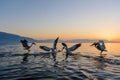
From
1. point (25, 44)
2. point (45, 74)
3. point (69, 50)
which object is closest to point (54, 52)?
point (69, 50)

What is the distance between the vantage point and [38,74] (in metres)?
22.1

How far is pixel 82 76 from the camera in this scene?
21234 millimetres

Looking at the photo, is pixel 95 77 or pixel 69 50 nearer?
pixel 95 77

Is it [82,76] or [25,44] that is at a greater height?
[25,44]

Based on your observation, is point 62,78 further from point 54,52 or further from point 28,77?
point 54,52

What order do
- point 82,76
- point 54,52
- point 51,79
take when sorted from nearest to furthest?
point 51,79 < point 82,76 < point 54,52

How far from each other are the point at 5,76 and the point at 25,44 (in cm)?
3265

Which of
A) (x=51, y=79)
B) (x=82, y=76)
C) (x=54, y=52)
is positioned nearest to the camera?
(x=51, y=79)

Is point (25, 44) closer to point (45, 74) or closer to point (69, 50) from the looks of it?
point (69, 50)

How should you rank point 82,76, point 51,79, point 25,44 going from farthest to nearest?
1. point 25,44
2. point 82,76
3. point 51,79

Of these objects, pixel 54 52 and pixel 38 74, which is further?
pixel 54 52

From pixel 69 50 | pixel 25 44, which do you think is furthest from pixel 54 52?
pixel 25 44

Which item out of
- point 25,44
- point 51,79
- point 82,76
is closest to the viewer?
point 51,79

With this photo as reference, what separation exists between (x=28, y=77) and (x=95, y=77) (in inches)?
239
